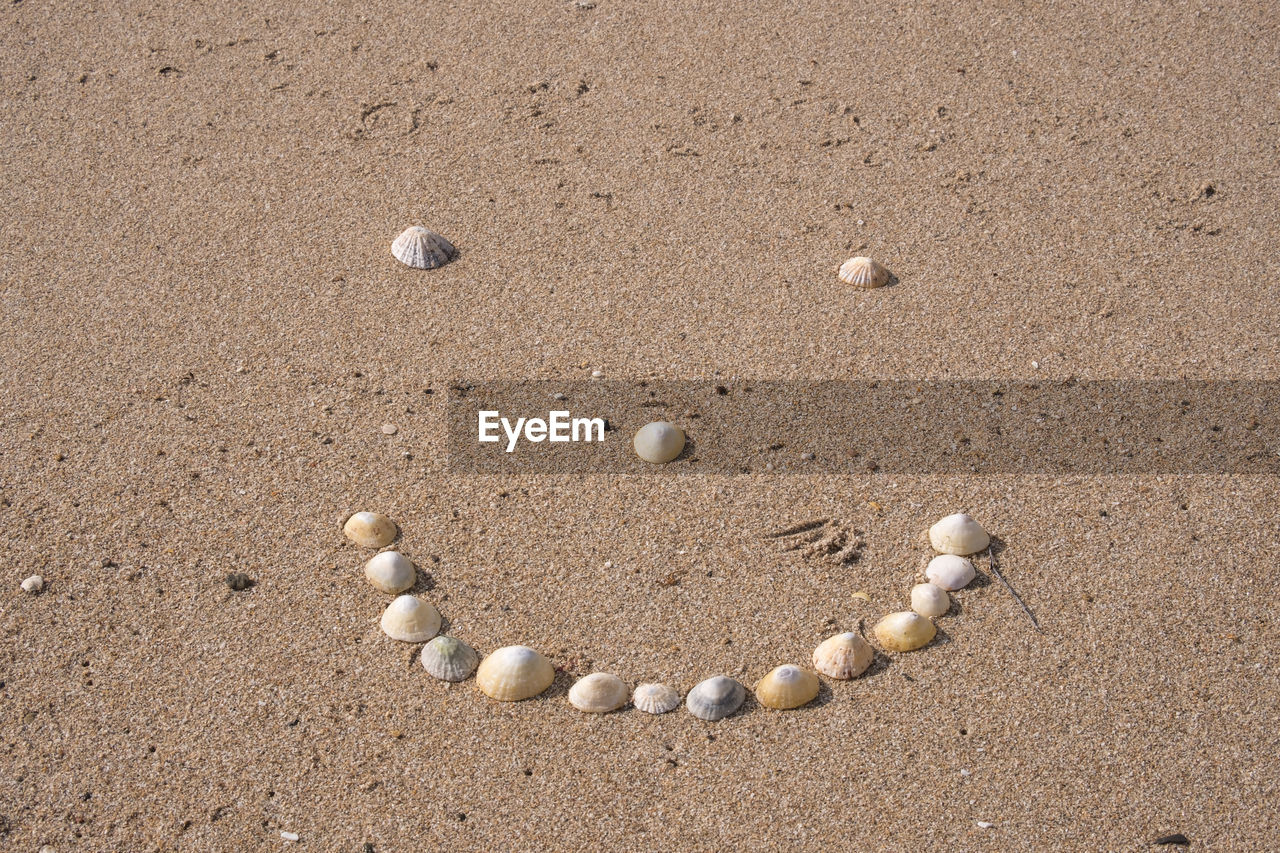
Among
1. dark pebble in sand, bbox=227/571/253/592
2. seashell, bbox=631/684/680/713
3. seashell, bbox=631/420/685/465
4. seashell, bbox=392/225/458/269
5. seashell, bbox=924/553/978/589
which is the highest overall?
seashell, bbox=392/225/458/269

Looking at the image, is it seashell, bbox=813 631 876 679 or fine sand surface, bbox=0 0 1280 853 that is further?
seashell, bbox=813 631 876 679

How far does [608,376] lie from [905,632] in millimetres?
1461

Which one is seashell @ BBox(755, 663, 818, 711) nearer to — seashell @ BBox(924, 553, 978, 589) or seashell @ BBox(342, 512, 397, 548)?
seashell @ BBox(924, 553, 978, 589)

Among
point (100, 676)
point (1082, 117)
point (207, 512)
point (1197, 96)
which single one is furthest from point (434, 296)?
point (1197, 96)

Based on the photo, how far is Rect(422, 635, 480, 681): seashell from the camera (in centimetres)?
310

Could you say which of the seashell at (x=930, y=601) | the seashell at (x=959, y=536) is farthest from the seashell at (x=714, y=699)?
the seashell at (x=959, y=536)

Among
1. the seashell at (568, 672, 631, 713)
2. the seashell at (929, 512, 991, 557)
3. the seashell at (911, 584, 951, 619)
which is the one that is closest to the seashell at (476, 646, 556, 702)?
the seashell at (568, 672, 631, 713)

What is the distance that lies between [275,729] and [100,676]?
545 mm

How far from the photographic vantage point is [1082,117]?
517 cm

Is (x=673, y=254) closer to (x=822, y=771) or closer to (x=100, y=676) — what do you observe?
(x=822, y=771)

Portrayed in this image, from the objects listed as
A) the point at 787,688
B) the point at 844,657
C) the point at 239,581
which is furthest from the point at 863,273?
the point at 239,581

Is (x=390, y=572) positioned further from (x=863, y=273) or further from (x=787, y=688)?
(x=863, y=273)

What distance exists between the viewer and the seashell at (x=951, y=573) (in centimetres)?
331

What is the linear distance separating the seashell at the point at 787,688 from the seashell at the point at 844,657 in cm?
8
